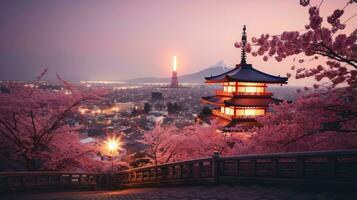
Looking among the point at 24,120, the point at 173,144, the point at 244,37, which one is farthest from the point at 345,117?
the point at 244,37

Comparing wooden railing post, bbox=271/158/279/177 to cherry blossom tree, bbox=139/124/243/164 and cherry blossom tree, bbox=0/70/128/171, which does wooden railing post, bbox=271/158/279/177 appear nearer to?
cherry blossom tree, bbox=139/124/243/164

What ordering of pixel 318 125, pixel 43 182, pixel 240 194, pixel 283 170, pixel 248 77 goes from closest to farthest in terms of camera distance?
1. pixel 240 194
2. pixel 283 170
3. pixel 318 125
4. pixel 43 182
5. pixel 248 77

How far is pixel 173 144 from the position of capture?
19500 mm

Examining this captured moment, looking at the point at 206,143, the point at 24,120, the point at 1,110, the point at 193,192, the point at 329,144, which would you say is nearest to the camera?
the point at 193,192

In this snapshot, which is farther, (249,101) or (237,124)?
(249,101)

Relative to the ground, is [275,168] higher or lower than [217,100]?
lower

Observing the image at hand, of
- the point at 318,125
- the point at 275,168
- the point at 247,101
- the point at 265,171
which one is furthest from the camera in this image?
the point at 247,101

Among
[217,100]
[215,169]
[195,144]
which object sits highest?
[217,100]

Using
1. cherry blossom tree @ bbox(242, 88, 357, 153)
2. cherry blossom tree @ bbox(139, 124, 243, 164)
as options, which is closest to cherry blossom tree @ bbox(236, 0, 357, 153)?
cherry blossom tree @ bbox(242, 88, 357, 153)

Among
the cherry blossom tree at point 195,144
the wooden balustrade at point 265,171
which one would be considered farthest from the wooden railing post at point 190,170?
the cherry blossom tree at point 195,144

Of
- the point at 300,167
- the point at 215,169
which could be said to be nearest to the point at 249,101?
the point at 215,169

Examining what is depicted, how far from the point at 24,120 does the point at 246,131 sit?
14.2 m

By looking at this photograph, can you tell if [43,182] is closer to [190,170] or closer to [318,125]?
[190,170]

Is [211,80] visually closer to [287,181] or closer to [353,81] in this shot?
[353,81]
